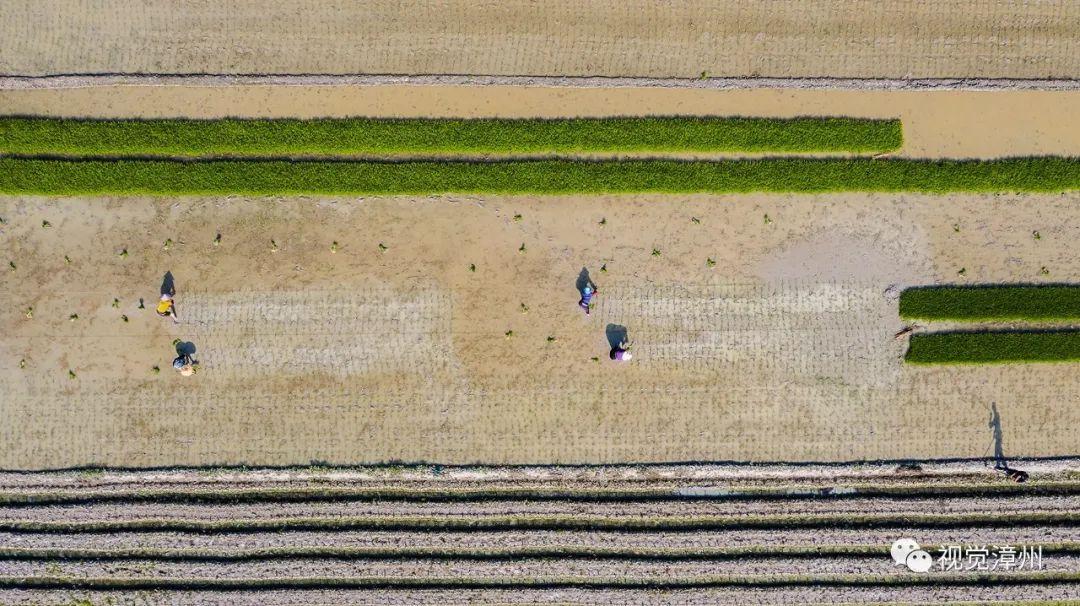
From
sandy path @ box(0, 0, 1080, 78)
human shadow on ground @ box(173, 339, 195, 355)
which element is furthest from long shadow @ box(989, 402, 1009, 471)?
human shadow on ground @ box(173, 339, 195, 355)

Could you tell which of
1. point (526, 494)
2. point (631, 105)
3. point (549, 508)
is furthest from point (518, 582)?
point (631, 105)

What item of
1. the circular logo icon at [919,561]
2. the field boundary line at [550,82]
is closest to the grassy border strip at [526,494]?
the circular logo icon at [919,561]

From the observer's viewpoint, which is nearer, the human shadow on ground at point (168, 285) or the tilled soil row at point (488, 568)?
the tilled soil row at point (488, 568)

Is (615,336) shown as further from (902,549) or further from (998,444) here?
(998,444)

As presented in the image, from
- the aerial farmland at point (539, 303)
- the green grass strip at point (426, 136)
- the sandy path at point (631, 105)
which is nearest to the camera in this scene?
the aerial farmland at point (539, 303)

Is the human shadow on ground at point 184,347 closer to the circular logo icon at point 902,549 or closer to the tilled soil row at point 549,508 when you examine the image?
the tilled soil row at point 549,508

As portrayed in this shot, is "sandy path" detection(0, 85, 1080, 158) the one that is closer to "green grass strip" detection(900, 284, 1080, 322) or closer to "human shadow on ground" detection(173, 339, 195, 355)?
"green grass strip" detection(900, 284, 1080, 322)

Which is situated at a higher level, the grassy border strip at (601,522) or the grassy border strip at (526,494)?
the grassy border strip at (526,494)
